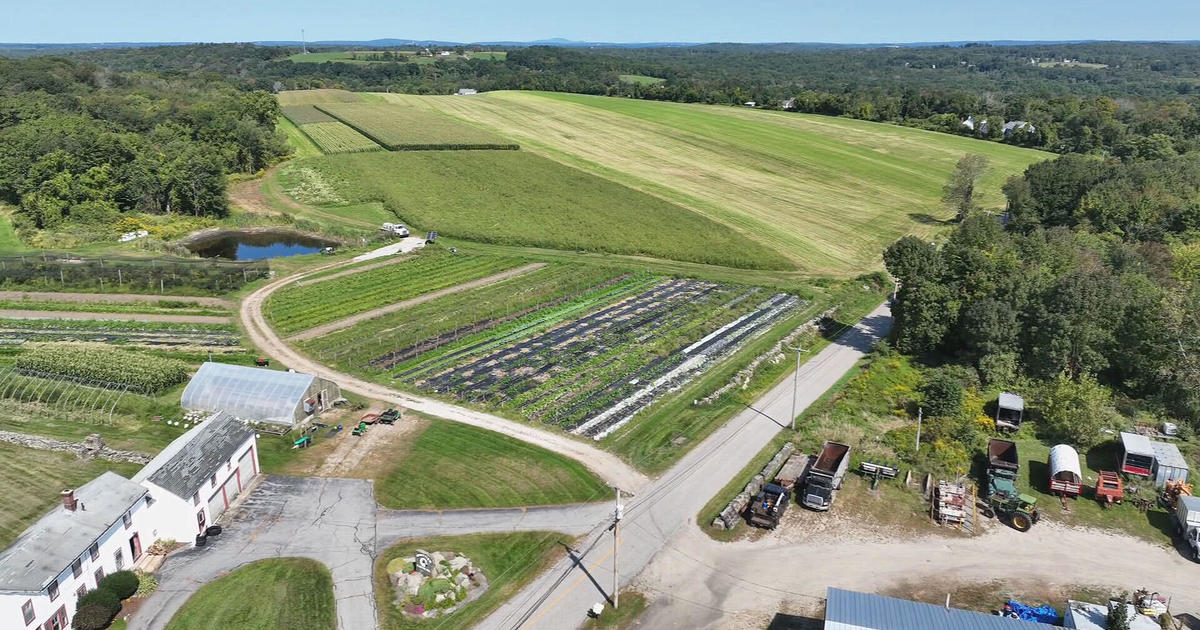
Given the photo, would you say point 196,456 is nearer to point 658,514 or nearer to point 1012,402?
point 658,514

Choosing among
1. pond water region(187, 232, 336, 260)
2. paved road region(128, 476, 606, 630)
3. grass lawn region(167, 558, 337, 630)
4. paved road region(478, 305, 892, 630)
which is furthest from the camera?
pond water region(187, 232, 336, 260)

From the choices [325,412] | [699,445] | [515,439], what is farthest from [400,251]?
[699,445]

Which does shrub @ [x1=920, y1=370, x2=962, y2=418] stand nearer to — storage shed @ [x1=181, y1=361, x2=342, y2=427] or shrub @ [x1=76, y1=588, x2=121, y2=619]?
storage shed @ [x1=181, y1=361, x2=342, y2=427]

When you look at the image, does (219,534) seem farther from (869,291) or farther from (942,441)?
(869,291)

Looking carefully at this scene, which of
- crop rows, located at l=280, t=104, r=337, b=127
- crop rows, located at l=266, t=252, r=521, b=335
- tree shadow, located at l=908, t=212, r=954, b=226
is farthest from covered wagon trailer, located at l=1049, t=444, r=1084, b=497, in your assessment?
crop rows, located at l=280, t=104, r=337, b=127

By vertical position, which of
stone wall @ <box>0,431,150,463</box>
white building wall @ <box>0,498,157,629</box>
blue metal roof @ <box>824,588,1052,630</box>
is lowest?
stone wall @ <box>0,431,150,463</box>

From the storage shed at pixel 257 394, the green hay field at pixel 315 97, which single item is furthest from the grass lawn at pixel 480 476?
the green hay field at pixel 315 97
